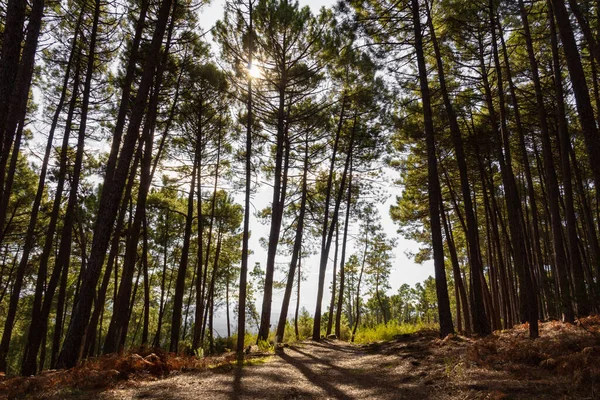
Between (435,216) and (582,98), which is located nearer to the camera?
(582,98)

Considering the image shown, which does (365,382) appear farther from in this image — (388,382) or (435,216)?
(435,216)

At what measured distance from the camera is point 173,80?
11562 millimetres

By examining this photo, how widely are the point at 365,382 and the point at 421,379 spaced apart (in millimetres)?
927

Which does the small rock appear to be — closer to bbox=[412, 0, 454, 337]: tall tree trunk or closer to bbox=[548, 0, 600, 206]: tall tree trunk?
bbox=[548, 0, 600, 206]: tall tree trunk

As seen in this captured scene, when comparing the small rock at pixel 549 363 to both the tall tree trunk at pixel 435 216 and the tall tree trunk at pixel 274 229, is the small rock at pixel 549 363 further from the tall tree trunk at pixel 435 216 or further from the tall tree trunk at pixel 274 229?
the tall tree trunk at pixel 274 229

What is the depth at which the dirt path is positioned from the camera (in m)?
3.99

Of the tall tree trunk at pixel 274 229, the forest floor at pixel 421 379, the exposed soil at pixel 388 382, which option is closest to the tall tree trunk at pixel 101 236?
the forest floor at pixel 421 379

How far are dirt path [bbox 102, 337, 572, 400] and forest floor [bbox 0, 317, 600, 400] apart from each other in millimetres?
11

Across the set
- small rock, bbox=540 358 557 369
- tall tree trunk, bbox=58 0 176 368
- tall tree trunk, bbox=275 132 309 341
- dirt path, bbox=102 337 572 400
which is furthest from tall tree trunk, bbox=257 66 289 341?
small rock, bbox=540 358 557 369

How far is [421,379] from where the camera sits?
5.24 meters

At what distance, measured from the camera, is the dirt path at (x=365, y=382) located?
399 centimetres

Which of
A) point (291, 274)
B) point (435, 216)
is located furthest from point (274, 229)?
point (435, 216)

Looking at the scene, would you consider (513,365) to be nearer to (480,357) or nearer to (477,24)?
(480,357)

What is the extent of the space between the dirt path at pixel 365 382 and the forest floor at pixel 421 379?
0.01 m
